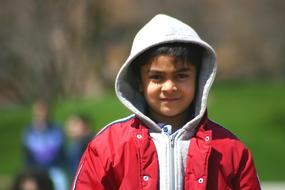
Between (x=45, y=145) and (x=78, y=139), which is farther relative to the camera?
(x=45, y=145)

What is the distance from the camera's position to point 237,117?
2461 cm

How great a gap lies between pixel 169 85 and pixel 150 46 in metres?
0.16

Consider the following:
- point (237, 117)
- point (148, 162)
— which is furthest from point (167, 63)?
point (237, 117)

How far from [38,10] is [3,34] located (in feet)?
3.78

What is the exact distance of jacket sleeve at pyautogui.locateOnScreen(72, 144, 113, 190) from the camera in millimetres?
3768

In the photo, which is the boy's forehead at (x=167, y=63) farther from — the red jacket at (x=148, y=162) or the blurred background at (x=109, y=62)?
the blurred background at (x=109, y=62)

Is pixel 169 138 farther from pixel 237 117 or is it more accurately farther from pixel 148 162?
pixel 237 117

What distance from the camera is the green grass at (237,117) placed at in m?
19.6

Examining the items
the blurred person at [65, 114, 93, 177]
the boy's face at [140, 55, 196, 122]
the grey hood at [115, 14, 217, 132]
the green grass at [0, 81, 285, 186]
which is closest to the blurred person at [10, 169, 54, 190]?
the grey hood at [115, 14, 217, 132]

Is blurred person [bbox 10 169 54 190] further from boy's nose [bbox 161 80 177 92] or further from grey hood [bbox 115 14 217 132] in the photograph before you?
boy's nose [bbox 161 80 177 92]

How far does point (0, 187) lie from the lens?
15.6m

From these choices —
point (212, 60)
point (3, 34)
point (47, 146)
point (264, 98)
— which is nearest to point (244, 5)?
point (264, 98)

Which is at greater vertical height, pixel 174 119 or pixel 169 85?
pixel 169 85

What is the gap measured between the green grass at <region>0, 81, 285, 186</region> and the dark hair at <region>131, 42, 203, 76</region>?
13379 mm
